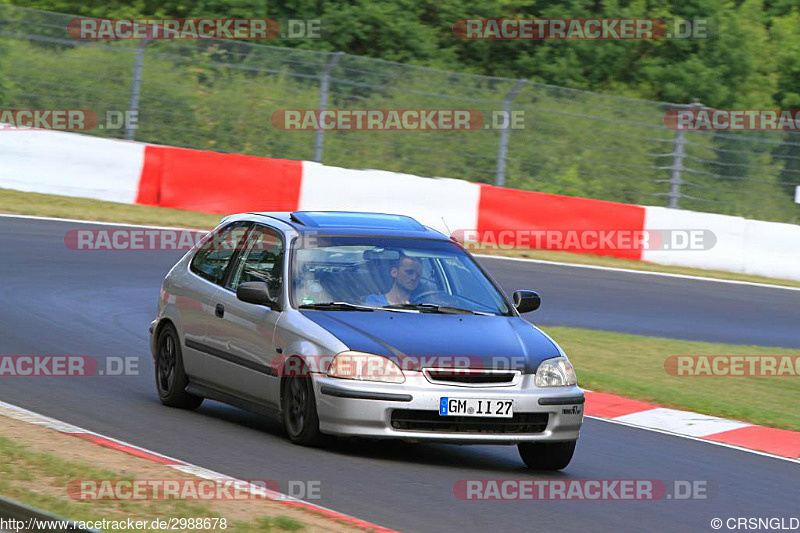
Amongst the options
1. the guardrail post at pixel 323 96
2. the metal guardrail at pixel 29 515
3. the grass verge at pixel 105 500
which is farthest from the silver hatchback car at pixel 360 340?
the guardrail post at pixel 323 96

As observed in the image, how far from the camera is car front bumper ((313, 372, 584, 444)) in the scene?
327 inches

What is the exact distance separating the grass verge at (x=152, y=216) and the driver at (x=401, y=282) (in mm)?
12093

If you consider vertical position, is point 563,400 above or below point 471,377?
below

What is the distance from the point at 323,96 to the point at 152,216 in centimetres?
384

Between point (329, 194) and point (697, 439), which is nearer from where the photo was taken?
point (697, 439)

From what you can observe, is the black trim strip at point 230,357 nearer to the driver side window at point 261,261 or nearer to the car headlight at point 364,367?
the driver side window at point 261,261

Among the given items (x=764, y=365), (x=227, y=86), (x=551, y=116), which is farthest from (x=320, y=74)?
(x=764, y=365)

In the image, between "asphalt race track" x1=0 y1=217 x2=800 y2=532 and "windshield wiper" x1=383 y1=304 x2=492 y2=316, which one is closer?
"asphalt race track" x1=0 y1=217 x2=800 y2=532

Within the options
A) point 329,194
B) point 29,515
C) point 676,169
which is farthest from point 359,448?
point 676,169

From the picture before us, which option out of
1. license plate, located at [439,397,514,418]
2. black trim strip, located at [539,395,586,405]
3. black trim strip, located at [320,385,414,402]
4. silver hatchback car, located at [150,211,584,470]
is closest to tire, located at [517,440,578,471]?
silver hatchback car, located at [150,211,584,470]

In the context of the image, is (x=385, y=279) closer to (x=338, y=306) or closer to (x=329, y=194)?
(x=338, y=306)

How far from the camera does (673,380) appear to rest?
13.9 metres

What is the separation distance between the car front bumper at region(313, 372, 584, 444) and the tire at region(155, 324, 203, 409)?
203 cm

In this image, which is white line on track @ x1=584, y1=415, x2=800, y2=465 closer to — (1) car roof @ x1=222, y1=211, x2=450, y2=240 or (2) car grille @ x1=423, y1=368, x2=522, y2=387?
(1) car roof @ x1=222, y1=211, x2=450, y2=240
